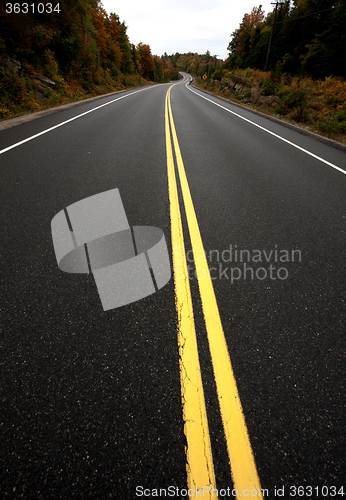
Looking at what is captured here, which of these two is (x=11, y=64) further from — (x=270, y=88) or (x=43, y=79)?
(x=270, y=88)

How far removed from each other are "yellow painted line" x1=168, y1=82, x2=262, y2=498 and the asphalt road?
1.6 inches

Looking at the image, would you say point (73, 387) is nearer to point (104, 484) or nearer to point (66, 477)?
point (66, 477)

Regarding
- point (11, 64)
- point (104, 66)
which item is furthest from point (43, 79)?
point (104, 66)

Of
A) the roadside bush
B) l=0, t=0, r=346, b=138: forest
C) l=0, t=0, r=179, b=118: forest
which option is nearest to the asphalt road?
l=0, t=0, r=346, b=138: forest

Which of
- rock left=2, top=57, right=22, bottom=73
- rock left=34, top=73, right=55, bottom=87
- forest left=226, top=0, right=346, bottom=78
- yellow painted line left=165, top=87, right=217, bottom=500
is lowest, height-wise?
yellow painted line left=165, top=87, right=217, bottom=500

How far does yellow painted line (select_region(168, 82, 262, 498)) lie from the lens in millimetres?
1264

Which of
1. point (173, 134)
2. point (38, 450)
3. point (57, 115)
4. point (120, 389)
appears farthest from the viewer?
point (57, 115)

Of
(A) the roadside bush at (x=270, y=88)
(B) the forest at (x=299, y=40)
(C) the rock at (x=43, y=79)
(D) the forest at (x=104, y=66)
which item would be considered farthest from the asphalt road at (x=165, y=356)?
(B) the forest at (x=299, y=40)

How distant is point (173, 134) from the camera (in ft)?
26.0

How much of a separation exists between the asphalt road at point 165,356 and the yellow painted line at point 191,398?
1.7 inches

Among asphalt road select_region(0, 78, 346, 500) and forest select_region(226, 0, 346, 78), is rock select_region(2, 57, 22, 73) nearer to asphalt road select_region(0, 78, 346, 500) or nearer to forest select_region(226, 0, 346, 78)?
asphalt road select_region(0, 78, 346, 500)

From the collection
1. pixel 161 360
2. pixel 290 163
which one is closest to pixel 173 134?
pixel 290 163

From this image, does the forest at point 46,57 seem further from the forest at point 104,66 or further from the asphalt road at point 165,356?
the asphalt road at point 165,356

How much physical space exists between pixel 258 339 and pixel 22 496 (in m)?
1.74
